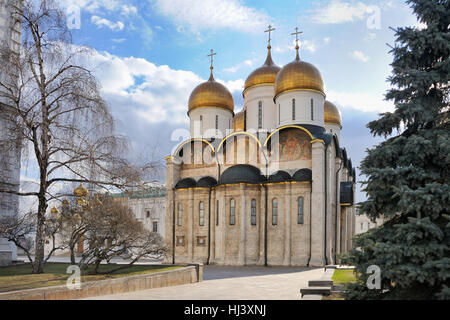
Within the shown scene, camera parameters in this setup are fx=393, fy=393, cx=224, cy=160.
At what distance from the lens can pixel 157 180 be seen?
896 centimetres

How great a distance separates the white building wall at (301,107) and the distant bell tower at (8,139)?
54.4ft

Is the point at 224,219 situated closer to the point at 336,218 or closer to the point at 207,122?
the point at 336,218

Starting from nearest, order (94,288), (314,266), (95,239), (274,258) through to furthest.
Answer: (94,288) → (95,239) → (314,266) → (274,258)

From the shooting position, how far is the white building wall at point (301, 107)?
25281mm

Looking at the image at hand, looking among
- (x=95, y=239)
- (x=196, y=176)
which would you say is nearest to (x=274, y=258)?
(x=196, y=176)

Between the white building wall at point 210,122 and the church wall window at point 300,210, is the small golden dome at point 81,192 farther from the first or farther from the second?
the white building wall at point 210,122

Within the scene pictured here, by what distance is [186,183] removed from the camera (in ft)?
83.9

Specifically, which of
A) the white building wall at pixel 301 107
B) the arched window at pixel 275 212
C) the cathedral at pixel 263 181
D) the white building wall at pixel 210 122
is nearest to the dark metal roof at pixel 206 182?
the cathedral at pixel 263 181

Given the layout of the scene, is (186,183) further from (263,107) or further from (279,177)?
(263,107)

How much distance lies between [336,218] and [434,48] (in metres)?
17.9

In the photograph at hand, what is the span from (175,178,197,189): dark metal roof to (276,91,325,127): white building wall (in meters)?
6.88

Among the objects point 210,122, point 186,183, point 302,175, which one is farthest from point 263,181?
point 210,122

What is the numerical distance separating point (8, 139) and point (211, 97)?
70.0 feet

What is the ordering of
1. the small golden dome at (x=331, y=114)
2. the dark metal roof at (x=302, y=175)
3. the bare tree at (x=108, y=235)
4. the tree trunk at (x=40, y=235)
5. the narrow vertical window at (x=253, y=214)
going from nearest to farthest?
the tree trunk at (x=40, y=235), the bare tree at (x=108, y=235), the dark metal roof at (x=302, y=175), the narrow vertical window at (x=253, y=214), the small golden dome at (x=331, y=114)
